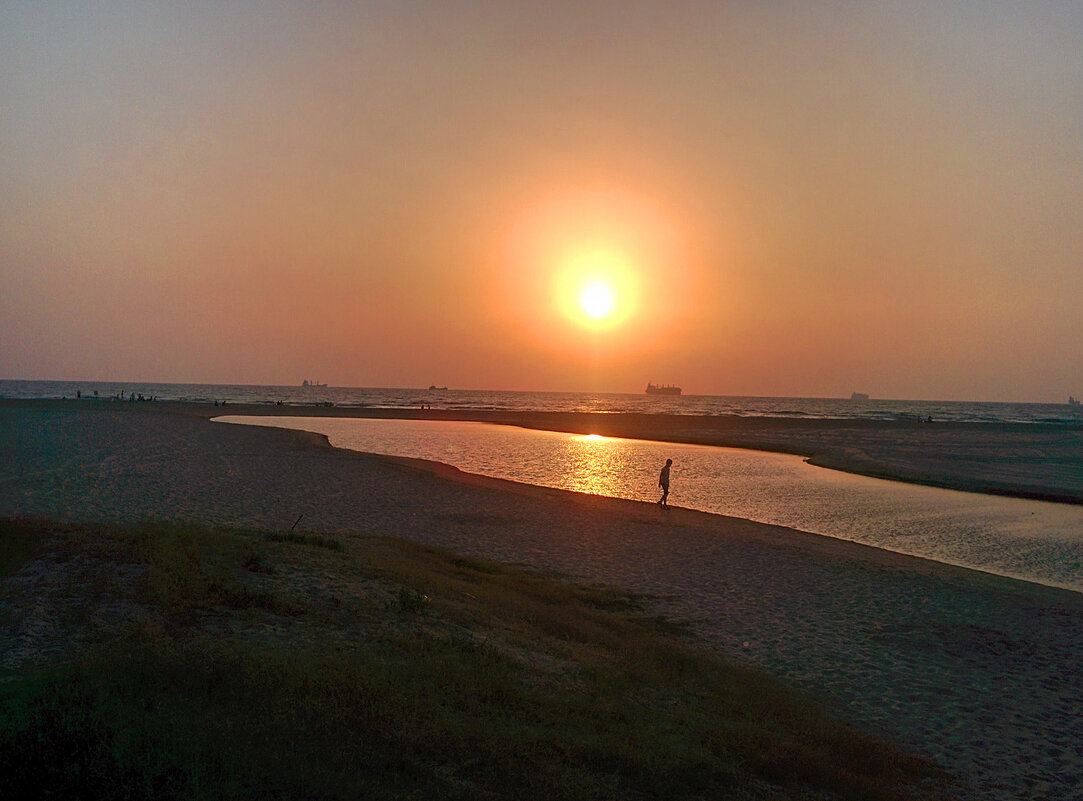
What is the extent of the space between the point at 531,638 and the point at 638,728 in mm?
3339

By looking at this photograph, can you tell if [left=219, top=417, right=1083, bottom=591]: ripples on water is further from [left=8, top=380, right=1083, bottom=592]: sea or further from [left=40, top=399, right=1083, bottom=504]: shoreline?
[left=40, top=399, right=1083, bottom=504]: shoreline

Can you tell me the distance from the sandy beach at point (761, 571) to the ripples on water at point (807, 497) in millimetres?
2778

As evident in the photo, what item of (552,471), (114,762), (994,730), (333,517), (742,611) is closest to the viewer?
(114,762)

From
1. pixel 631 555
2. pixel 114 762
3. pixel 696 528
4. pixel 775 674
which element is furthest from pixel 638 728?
pixel 696 528

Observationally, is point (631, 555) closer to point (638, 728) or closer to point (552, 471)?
point (638, 728)

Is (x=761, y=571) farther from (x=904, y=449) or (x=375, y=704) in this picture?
(x=904, y=449)

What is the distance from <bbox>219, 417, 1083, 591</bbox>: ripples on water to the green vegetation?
46.4 ft

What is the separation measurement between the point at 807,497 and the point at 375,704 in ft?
96.2

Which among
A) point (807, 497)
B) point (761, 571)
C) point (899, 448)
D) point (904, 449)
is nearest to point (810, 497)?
point (807, 497)

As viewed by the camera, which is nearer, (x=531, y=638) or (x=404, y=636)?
(x=404, y=636)

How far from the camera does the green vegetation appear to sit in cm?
595

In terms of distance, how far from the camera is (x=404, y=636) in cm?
988

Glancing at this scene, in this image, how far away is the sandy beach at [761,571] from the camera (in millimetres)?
10094

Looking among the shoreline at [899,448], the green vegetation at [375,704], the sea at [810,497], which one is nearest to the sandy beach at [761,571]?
the shoreline at [899,448]
